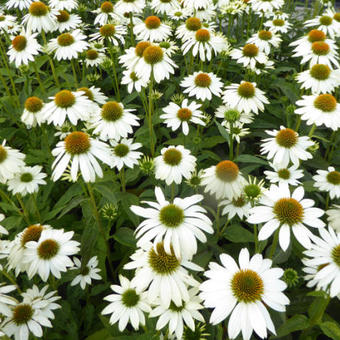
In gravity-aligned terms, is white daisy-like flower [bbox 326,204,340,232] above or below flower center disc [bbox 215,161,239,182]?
below

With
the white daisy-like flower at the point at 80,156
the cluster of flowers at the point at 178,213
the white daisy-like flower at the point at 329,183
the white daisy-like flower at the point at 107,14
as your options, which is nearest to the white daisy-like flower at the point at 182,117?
the cluster of flowers at the point at 178,213

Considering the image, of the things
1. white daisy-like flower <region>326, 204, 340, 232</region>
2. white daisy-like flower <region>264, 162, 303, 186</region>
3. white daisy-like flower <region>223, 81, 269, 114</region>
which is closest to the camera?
white daisy-like flower <region>326, 204, 340, 232</region>

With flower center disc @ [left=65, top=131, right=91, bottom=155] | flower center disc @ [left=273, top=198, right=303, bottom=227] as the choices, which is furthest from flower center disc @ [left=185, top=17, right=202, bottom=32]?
flower center disc @ [left=273, top=198, right=303, bottom=227]

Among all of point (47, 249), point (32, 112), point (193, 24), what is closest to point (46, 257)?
point (47, 249)

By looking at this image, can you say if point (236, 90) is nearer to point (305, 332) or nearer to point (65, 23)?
point (305, 332)

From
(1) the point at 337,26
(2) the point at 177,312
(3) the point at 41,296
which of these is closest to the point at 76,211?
(3) the point at 41,296

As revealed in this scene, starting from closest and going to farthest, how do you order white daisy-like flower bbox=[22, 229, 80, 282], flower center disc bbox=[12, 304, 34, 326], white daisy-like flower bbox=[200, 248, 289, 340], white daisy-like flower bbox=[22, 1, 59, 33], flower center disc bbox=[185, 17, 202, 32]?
white daisy-like flower bbox=[200, 248, 289, 340] < flower center disc bbox=[12, 304, 34, 326] < white daisy-like flower bbox=[22, 229, 80, 282] < white daisy-like flower bbox=[22, 1, 59, 33] < flower center disc bbox=[185, 17, 202, 32]

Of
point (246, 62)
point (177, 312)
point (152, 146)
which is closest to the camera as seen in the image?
point (177, 312)

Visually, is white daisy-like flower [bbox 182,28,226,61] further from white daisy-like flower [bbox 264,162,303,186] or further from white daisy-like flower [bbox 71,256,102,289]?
white daisy-like flower [bbox 71,256,102,289]
